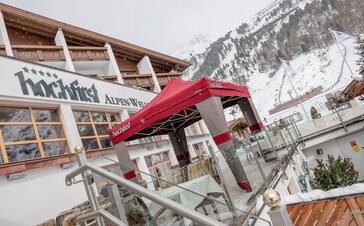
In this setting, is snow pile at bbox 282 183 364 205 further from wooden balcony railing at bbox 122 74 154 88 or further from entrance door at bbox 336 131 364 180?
wooden balcony railing at bbox 122 74 154 88

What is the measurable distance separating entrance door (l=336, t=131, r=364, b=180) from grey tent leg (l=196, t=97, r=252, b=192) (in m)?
12.2

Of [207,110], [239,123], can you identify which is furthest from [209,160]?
[239,123]

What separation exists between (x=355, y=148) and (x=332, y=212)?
13.1m

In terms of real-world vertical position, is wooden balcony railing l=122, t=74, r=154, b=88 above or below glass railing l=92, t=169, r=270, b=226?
above

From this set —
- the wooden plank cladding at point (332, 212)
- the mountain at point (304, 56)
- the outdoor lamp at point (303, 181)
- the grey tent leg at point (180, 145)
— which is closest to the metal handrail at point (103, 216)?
the wooden plank cladding at point (332, 212)

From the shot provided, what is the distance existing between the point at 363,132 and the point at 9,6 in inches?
776

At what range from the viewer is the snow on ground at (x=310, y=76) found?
67375mm

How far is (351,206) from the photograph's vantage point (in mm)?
4266

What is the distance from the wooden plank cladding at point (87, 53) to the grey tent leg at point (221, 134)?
12633mm

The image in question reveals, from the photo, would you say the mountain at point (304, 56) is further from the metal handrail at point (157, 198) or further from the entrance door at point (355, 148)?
the metal handrail at point (157, 198)

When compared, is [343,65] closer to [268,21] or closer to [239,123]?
[239,123]

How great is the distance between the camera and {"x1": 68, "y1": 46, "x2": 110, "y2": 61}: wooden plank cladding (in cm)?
1600

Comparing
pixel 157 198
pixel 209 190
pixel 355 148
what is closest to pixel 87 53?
pixel 209 190

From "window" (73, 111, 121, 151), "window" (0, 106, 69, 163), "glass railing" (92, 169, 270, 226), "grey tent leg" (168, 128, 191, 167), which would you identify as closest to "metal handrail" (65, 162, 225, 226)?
"glass railing" (92, 169, 270, 226)
